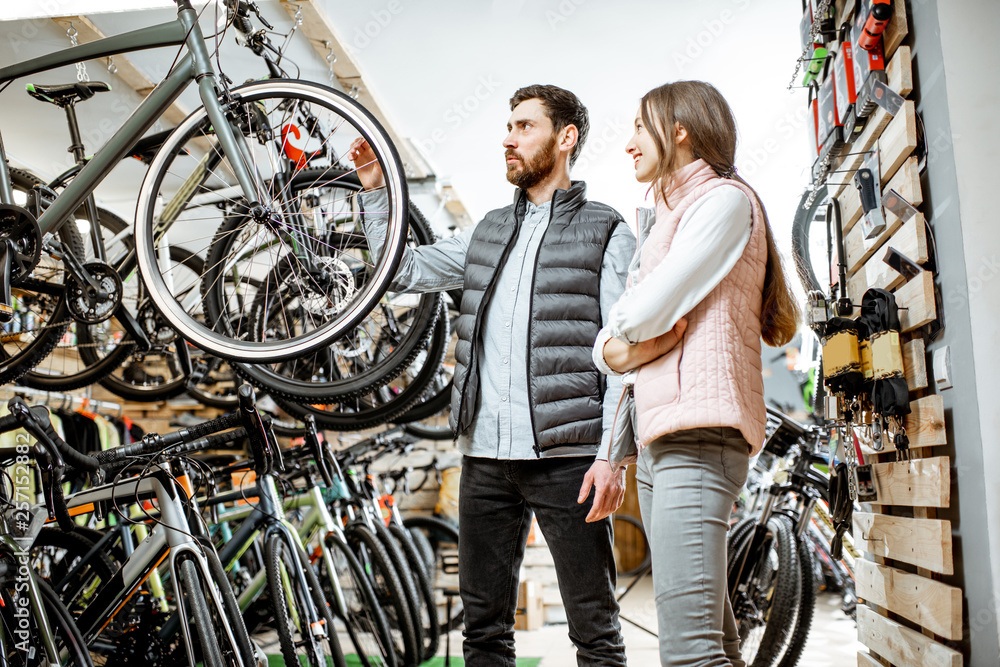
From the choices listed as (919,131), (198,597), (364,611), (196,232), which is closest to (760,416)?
(919,131)

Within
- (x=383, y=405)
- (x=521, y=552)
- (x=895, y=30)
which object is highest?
(x=895, y=30)

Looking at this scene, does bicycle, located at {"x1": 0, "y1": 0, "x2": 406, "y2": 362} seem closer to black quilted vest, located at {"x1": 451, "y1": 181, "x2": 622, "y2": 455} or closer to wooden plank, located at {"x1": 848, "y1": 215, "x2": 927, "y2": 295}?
black quilted vest, located at {"x1": 451, "y1": 181, "x2": 622, "y2": 455}

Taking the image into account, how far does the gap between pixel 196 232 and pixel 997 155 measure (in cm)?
355

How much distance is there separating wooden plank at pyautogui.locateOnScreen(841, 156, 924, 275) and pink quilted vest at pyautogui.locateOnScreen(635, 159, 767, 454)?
1.62 feet

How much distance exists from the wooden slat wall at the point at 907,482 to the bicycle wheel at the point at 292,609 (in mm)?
1577

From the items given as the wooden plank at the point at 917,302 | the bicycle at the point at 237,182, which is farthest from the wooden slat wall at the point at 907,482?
the bicycle at the point at 237,182

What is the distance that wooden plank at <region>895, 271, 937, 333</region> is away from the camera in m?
1.43

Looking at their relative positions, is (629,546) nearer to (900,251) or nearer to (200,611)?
(200,611)

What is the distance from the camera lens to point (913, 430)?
1522 millimetres

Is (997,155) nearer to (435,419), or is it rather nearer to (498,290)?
(498,290)

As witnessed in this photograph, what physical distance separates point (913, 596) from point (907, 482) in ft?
0.79

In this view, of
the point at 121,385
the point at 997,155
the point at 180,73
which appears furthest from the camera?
the point at 121,385

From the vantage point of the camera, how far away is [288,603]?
2.38 meters

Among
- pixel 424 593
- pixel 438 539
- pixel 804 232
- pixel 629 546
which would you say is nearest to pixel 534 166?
pixel 804 232
